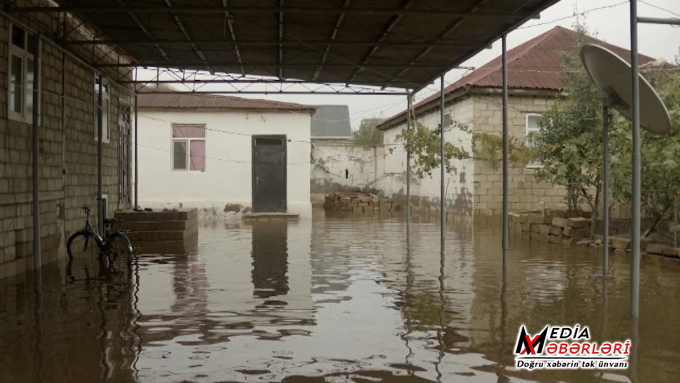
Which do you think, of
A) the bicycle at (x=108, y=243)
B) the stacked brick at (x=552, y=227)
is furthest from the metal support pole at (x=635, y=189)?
the bicycle at (x=108, y=243)

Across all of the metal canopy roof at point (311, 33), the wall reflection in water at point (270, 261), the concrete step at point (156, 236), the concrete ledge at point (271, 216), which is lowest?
the wall reflection in water at point (270, 261)

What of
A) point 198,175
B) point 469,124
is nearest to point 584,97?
point 469,124

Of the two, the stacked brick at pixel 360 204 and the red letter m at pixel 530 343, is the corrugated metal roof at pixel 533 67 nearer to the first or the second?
the stacked brick at pixel 360 204

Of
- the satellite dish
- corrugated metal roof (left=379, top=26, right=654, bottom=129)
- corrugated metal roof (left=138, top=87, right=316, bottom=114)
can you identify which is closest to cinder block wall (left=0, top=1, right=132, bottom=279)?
corrugated metal roof (left=138, top=87, right=316, bottom=114)

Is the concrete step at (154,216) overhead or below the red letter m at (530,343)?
overhead

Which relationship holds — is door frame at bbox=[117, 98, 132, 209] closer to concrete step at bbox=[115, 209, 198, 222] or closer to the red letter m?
concrete step at bbox=[115, 209, 198, 222]

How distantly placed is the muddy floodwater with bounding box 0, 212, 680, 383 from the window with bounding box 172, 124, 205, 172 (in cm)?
Result: 1156

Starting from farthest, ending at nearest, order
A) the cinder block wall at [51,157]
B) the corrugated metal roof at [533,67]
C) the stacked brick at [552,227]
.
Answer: the corrugated metal roof at [533,67] < the stacked brick at [552,227] < the cinder block wall at [51,157]

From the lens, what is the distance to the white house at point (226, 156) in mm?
24188

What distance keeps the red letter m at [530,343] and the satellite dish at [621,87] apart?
3.69 meters

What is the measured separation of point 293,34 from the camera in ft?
42.7

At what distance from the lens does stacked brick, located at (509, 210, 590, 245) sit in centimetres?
1477

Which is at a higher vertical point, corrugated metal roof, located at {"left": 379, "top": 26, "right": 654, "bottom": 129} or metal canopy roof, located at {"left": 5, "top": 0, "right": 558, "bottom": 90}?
corrugated metal roof, located at {"left": 379, "top": 26, "right": 654, "bottom": 129}

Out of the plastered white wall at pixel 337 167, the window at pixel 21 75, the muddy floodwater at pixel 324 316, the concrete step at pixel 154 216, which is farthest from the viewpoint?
the plastered white wall at pixel 337 167
